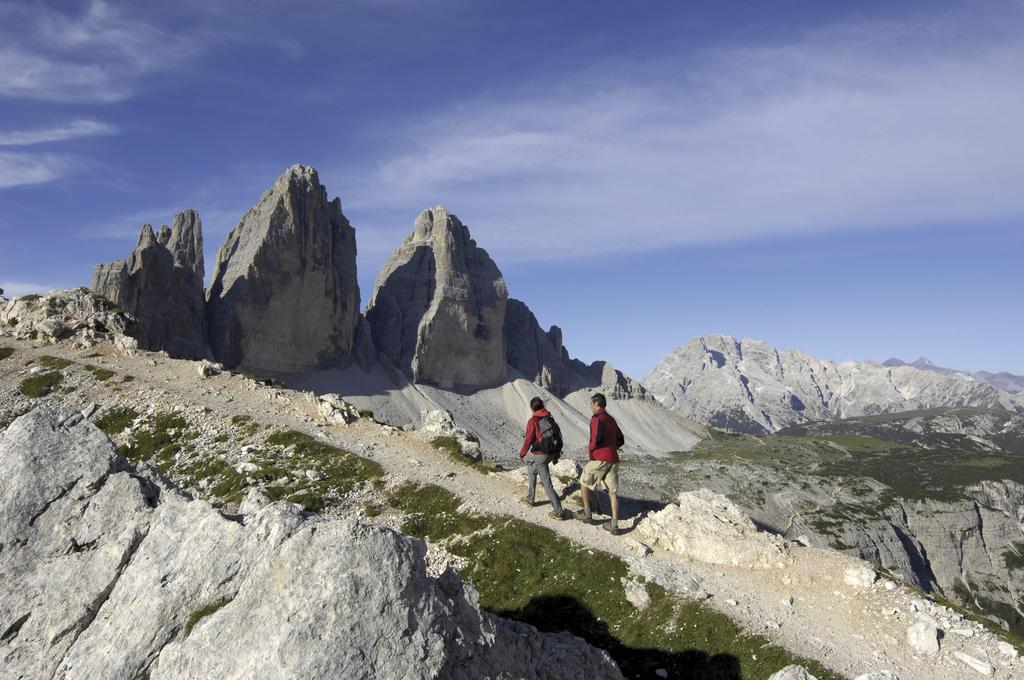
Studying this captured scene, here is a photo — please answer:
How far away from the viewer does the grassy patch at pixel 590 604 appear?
1784 centimetres

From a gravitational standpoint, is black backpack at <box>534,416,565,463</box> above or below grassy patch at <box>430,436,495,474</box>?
above

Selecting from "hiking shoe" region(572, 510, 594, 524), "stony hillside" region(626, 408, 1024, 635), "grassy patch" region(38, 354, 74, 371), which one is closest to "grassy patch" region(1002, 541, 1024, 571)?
"stony hillside" region(626, 408, 1024, 635)

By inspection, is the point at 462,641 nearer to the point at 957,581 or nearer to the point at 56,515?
the point at 56,515

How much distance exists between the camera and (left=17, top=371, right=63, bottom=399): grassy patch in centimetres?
3878

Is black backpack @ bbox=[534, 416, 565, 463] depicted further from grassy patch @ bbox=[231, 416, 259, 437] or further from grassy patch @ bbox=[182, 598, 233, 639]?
grassy patch @ bbox=[231, 416, 259, 437]

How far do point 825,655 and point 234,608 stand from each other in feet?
52.9

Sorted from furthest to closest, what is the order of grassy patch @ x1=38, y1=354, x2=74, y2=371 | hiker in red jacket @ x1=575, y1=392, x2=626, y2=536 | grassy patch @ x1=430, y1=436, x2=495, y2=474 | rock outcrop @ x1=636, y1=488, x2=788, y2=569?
grassy patch @ x1=38, y1=354, x2=74, y2=371
grassy patch @ x1=430, y1=436, x2=495, y2=474
hiker in red jacket @ x1=575, y1=392, x2=626, y2=536
rock outcrop @ x1=636, y1=488, x2=788, y2=569

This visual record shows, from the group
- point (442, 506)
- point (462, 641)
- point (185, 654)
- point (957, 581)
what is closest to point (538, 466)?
point (442, 506)

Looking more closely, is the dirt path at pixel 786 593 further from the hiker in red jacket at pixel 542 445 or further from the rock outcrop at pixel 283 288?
the rock outcrop at pixel 283 288

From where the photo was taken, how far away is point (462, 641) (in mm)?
9961

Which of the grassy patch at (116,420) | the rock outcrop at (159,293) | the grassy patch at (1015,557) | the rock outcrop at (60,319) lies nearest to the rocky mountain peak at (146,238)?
the rock outcrop at (159,293)

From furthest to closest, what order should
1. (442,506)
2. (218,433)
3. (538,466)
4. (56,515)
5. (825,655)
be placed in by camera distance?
1. (218,433)
2. (442,506)
3. (538,466)
4. (825,655)
5. (56,515)

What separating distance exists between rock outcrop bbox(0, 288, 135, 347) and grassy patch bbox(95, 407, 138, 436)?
11.8 m

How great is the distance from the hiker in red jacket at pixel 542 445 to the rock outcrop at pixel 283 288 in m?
153
